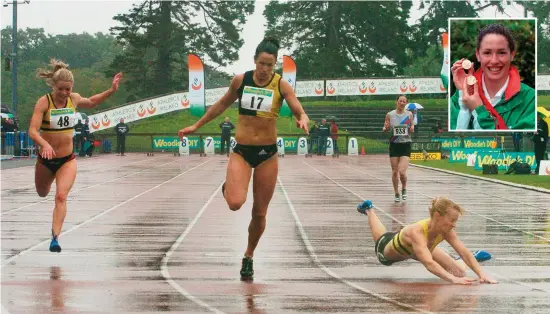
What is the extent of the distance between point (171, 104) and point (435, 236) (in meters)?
61.0

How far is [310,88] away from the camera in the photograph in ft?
246

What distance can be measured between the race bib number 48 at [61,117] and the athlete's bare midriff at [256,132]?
2.89 metres

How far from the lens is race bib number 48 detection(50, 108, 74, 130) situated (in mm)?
13570

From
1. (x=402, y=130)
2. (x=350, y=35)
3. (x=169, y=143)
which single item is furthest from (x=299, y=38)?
(x=402, y=130)

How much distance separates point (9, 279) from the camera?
1089cm

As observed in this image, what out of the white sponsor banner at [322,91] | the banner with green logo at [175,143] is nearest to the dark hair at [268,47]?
the banner with green logo at [175,143]

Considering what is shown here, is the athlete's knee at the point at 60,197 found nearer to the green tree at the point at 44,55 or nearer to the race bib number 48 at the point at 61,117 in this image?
the race bib number 48 at the point at 61,117

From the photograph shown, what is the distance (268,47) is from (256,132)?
877 millimetres

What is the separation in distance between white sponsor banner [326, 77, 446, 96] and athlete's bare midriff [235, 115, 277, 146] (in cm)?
6446

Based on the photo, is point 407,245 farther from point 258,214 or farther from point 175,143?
point 175,143

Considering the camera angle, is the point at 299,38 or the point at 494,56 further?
the point at 299,38

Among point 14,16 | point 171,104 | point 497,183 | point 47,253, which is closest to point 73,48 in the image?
point 171,104

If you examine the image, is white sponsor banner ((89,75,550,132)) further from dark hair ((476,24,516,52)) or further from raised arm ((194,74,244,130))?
raised arm ((194,74,244,130))

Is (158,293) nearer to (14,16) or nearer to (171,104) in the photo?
(14,16)
